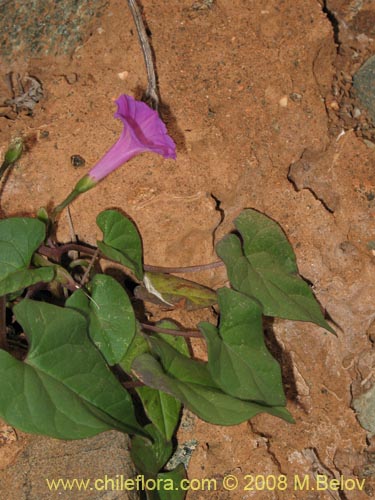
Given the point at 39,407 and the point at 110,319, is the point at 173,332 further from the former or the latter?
the point at 39,407

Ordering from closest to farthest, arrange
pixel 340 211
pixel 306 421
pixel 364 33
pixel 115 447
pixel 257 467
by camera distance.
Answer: pixel 115 447
pixel 257 467
pixel 306 421
pixel 340 211
pixel 364 33

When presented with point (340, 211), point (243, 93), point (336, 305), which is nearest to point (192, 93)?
point (243, 93)

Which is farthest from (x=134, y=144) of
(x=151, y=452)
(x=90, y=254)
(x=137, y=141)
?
(x=151, y=452)

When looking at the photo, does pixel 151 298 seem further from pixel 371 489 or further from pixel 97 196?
pixel 371 489

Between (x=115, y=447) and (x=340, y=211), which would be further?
(x=340, y=211)

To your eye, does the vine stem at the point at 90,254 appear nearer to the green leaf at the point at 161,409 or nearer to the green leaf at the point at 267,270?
the green leaf at the point at 267,270

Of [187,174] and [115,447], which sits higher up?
[187,174]
